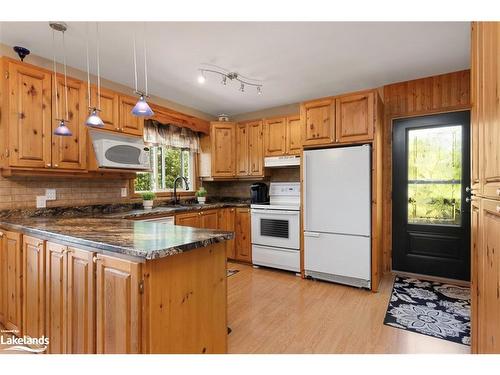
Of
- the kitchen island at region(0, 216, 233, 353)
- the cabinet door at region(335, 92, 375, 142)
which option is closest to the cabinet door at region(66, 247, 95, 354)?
the kitchen island at region(0, 216, 233, 353)

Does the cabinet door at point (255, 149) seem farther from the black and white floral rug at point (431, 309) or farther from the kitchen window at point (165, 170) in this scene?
the black and white floral rug at point (431, 309)

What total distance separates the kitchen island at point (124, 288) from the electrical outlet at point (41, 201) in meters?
0.82

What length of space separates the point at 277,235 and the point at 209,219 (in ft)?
3.42

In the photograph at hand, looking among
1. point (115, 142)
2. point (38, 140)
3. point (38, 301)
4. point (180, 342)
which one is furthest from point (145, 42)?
point (180, 342)

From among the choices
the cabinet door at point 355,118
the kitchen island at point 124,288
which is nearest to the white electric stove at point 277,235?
the cabinet door at point 355,118

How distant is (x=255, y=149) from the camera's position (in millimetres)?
4297

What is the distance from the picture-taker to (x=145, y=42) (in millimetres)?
2447

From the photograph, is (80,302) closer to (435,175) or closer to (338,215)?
(338,215)

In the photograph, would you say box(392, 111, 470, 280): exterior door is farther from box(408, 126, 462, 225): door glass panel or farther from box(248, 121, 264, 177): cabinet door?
box(248, 121, 264, 177): cabinet door

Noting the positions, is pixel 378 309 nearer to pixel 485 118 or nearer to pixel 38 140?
pixel 485 118

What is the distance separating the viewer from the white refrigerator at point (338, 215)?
2.99 metres

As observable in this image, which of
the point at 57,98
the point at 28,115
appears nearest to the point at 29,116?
the point at 28,115

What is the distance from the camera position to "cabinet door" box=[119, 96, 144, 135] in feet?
9.87
